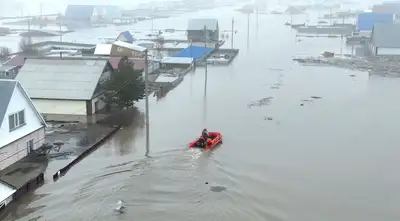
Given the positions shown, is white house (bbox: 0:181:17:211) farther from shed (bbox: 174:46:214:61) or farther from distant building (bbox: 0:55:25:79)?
shed (bbox: 174:46:214:61)

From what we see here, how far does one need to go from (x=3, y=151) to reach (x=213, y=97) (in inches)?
247

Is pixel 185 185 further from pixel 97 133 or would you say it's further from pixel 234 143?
pixel 97 133

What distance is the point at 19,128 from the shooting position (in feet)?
23.1

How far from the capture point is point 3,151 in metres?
6.57

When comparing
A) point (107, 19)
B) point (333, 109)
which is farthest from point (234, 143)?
point (107, 19)

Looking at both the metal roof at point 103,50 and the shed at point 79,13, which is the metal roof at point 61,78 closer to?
the metal roof at point 103,50

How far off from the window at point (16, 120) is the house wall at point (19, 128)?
0.05 metres

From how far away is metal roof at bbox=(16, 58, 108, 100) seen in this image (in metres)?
9.55

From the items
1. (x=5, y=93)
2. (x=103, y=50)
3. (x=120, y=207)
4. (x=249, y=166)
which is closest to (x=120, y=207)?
(x=120, y=207)

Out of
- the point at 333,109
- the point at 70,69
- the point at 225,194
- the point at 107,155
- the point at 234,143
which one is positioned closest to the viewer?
the point at 225,194

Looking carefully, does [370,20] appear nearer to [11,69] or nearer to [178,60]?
[178,60]

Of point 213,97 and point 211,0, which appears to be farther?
point 211,0

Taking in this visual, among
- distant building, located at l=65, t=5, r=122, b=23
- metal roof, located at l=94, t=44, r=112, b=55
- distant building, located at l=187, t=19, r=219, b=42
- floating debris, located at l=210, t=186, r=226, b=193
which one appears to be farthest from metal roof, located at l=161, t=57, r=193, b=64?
distant building, located at l=65, t=5, r=122, b=23

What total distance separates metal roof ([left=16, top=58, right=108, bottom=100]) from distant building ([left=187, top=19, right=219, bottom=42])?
1424 cm
